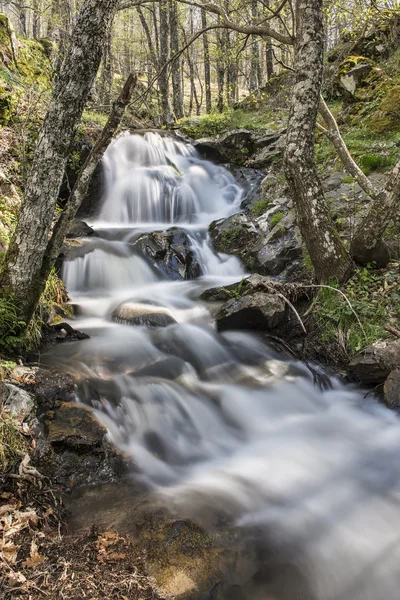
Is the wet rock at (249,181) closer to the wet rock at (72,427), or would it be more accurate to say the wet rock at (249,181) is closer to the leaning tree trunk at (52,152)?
the leaning tree trunk at (52,152)

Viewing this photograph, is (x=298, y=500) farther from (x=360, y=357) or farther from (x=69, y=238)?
(x=69, y=238)

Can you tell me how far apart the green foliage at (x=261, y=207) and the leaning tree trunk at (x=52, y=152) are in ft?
21.8

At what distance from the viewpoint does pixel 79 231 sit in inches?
373

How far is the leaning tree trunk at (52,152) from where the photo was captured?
4254mm

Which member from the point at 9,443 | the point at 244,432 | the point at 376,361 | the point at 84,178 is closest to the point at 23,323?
the point at 9,443

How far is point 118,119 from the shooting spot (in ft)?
15.5

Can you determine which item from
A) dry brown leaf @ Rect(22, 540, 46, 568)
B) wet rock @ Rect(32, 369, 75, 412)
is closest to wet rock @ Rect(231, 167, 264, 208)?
wet rock @ Rect(32, 369, 75, 412)

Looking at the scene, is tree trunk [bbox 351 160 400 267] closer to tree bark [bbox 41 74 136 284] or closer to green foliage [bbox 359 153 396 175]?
green foliage [bbox 359 153 396 175]

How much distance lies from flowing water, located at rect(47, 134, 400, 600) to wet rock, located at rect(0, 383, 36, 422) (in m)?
0.72

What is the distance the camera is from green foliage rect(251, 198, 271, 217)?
10440 mm

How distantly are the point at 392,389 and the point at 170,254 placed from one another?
5.54 metres

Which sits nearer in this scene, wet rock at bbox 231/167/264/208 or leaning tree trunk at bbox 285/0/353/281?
leaning tree trunk at bbox 285/0/353/281

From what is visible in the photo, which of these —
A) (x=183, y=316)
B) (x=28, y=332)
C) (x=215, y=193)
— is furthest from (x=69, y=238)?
(x=215, y=193)

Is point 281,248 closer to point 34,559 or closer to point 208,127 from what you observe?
point 34,559
